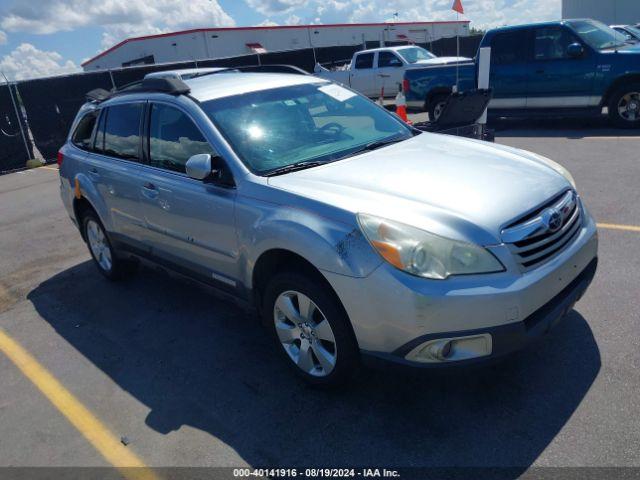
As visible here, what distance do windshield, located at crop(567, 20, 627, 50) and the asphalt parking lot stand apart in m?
6.22

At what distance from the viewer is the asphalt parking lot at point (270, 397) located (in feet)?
9.26

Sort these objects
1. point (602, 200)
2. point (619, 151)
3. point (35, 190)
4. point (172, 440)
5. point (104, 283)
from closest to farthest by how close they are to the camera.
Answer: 1. point (172, 440)
2. point (104, 283)
3. point (602, 200)
4. point (619, 151)
5. point (35, 190)

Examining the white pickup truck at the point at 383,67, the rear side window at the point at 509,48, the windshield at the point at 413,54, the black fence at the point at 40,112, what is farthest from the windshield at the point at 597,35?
the black fence at the point at 40,112

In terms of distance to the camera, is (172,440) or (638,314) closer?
(172,440)

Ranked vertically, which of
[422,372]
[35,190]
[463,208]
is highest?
[463,208]

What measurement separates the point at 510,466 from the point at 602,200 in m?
4.45

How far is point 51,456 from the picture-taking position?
314cm

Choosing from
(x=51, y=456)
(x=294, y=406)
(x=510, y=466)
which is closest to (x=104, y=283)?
(x=51, y=456)

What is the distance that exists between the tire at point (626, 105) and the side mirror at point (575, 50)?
92 centimetres

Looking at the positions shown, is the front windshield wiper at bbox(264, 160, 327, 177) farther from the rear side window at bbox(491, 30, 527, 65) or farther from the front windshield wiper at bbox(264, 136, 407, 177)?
the rear side window at bbox(491, 30, 527, 65)

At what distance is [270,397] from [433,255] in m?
1.43

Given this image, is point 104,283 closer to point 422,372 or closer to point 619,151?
point 422,372

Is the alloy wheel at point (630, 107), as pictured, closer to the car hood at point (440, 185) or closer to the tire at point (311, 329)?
the car hood at point (440, 185)

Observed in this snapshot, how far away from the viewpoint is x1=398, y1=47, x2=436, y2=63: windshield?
1708 centimetres
